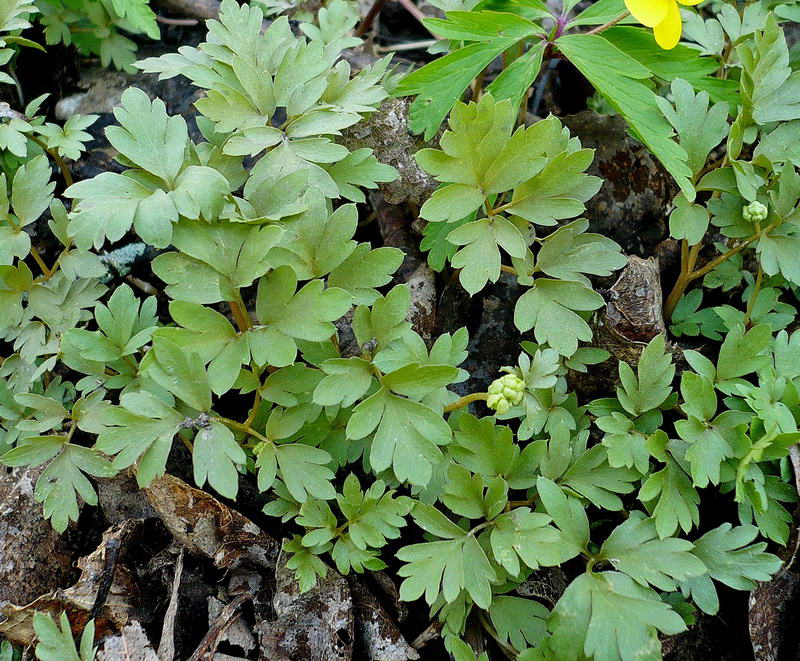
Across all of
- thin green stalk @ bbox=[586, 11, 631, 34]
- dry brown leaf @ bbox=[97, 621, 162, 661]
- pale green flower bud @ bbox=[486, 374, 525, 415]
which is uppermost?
thin green stalk @ bbox=[586, 11, 631, 34]

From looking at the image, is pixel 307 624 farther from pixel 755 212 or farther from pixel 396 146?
pixel 755 212

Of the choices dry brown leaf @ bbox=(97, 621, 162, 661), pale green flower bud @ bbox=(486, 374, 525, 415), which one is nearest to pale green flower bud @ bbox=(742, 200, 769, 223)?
pale green flower bud @ bbox=(486, 374, 525, 415)

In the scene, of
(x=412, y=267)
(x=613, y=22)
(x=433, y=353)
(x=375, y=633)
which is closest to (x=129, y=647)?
(x=375, y=633)

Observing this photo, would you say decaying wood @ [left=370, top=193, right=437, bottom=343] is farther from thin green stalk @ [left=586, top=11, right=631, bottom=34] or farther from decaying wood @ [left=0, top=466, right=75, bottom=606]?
decaying wood @ [left=0, top=466, right=75, bottom=606]

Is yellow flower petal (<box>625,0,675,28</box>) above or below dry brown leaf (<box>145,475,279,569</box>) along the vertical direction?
above

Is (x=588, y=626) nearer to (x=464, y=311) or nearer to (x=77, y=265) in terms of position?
(x=464, y=311)

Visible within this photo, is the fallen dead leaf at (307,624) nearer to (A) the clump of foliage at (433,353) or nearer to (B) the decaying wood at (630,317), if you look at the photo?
(A) the clump of foliage at (433,353)
